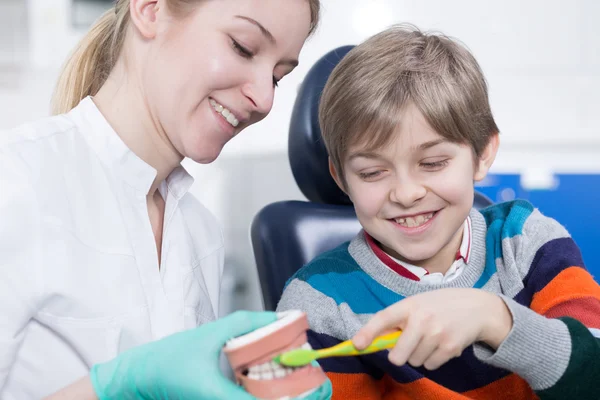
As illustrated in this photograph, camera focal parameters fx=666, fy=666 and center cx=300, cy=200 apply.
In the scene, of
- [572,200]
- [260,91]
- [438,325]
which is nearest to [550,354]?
[438,325]

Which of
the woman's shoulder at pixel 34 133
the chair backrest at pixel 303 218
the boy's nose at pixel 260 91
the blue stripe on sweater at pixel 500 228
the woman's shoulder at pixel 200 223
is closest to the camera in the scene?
the woman's shoulder at pixel 34 133

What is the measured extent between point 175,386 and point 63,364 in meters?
0.25

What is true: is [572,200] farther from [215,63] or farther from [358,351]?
[358,351]

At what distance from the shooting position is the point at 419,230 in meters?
1.17

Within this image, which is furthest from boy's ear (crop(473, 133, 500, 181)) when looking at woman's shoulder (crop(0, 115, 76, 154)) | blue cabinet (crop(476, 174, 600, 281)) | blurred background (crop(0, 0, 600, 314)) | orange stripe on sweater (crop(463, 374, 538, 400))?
blurred background (crop(0, 0, 600, 314))

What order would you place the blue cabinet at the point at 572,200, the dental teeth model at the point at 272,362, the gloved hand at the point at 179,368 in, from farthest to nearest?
the blue cabinet at the point at 572,200 → the gloved hand at the point at 179,368 → the dental teeth model at the point at 272,362

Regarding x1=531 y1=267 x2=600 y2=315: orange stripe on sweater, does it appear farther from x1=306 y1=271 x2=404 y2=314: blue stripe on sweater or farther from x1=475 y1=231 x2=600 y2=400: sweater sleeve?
x1=306 y1=271 x2=404 y2=314: blue stripe on sweater

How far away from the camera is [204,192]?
3033 millimetres

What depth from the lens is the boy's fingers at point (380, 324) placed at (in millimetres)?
802

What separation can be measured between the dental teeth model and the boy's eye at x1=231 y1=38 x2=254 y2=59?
0.50 m

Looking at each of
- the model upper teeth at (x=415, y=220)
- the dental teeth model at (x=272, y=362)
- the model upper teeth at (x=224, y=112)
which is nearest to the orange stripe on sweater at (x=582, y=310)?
the model upper teeth at (x=415, y=220)

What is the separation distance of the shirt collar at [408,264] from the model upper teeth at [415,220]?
0.09 m

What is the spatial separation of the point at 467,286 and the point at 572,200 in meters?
1.69

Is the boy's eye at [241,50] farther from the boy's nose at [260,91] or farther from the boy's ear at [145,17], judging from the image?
the boy's ear at [145,17]
